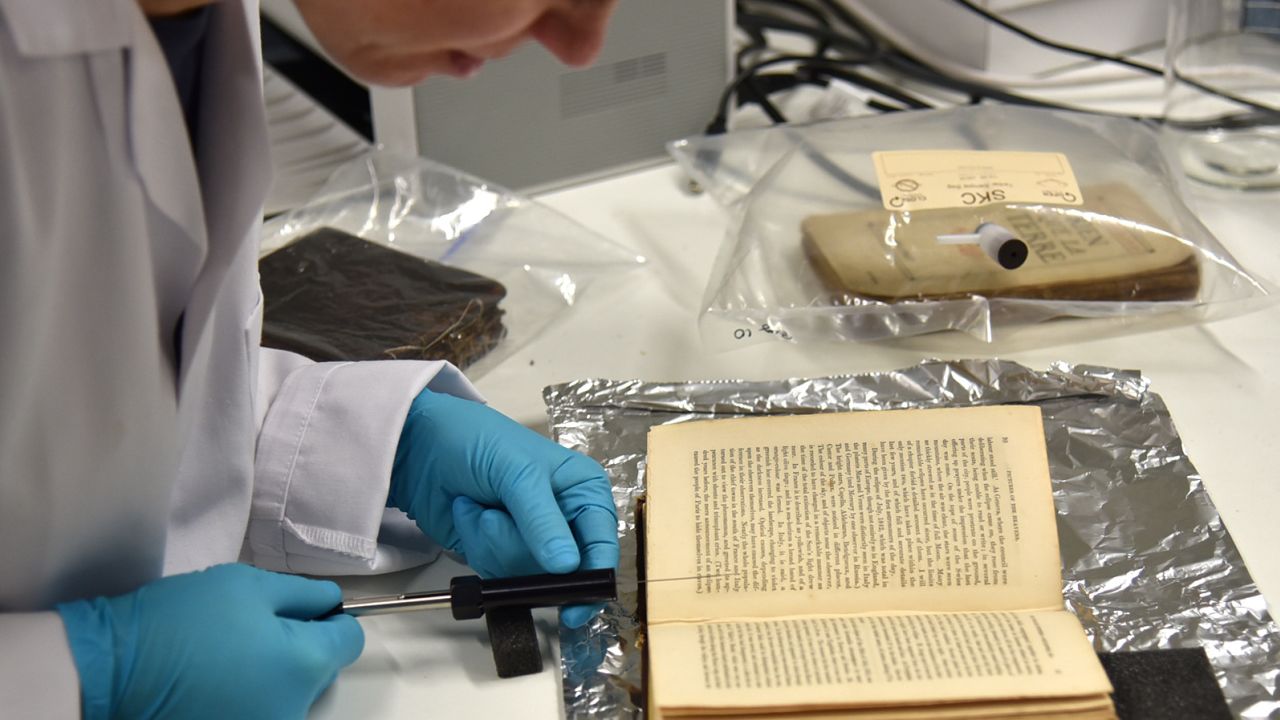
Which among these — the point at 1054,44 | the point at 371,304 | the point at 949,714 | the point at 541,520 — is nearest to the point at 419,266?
the point at 371,304

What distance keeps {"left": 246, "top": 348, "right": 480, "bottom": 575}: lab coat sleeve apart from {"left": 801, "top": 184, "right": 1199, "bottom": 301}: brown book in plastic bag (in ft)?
1.12

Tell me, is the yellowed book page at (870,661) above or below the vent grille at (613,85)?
below

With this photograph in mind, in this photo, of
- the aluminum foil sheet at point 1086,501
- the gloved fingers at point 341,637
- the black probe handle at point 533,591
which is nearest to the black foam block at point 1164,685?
the aluminum foil sheet at point 1086,501

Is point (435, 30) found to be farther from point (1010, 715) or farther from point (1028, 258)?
point (1028, 258)

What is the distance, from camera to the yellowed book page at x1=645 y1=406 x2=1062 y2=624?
62 centimetres

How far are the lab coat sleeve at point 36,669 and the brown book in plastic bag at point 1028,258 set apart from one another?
0.57 m

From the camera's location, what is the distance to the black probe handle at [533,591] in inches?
24.9

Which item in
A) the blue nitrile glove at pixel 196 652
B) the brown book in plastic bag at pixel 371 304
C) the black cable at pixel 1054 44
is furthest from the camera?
the black cable at pixel 1054 44

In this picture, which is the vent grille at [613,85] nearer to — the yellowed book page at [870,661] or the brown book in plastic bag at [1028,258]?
the brown book in plastic bag at [1028,258]

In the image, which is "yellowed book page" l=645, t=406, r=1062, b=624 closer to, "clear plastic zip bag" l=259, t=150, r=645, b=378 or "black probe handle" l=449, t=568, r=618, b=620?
"black probe handle" l=449, t=568, r=618, b=620

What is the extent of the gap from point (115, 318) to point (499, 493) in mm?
242

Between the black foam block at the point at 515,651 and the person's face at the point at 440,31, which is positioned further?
the black foam block at the point at 515,651

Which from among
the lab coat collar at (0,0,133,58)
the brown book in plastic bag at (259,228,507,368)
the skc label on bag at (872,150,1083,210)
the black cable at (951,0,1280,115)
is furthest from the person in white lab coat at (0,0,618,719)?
the black cable at (951,0,1280,115)

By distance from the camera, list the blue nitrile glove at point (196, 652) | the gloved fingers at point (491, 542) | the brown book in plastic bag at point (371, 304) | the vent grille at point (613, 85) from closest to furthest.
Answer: the blue nitrile glove at point (196, 652), the gloved fingers at point (491, 542), the brown book in plastic bag at point (371, 304), the vent grille at point (613, 85)
